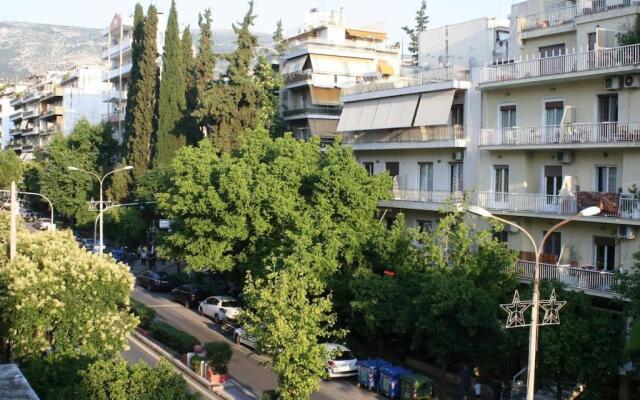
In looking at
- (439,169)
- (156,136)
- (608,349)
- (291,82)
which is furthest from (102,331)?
(156,136)

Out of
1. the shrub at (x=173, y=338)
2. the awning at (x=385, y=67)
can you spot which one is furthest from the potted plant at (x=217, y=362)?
the awning at (x=385, y=67)

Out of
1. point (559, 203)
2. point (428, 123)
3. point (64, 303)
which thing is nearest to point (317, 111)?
point (428, 123)

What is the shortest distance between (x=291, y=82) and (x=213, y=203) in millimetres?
18652

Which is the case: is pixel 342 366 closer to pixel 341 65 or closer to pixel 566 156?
pixel 566 156

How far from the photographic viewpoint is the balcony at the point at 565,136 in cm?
2503

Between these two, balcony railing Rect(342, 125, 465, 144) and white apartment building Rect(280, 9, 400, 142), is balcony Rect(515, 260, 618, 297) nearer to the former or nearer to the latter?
balcony railing Rect(342, 125, 465, 144)

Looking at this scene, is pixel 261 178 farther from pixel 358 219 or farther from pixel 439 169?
pixel 439 169

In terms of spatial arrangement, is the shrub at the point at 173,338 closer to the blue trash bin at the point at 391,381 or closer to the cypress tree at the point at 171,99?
the blue trash bin at the point at 391,381

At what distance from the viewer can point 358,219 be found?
33.2 meters

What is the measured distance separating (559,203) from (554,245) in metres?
1.93

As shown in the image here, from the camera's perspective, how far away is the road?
2638 centimetres

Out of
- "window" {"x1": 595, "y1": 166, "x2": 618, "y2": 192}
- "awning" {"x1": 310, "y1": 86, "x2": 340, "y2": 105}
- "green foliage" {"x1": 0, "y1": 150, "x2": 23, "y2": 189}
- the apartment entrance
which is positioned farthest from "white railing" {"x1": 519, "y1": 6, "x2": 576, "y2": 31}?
"green foliage" {"x1": 0, "y1": 150, "x2": 23, "y2": 189}

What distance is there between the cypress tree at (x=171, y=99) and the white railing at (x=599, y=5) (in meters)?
34.7

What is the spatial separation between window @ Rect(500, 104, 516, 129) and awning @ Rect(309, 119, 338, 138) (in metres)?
19.8
